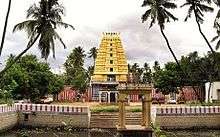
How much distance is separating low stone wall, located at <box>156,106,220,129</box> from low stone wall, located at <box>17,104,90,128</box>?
203 inches

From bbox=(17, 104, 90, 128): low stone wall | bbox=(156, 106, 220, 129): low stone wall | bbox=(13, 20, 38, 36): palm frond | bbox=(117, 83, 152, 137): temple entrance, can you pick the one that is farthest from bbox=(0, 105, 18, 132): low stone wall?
bbox=(156, 106, 220, 129): low stone wall

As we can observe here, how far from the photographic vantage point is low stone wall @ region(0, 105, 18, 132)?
89.5 ft

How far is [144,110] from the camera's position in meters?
24.4

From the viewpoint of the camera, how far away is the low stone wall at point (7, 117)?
27275 mm

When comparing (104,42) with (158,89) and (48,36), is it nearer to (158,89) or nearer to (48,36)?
(158,89)

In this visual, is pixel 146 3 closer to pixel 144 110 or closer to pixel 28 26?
pixel 28 26

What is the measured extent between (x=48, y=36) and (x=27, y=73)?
55.7 ft

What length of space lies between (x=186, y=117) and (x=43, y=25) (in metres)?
11.3

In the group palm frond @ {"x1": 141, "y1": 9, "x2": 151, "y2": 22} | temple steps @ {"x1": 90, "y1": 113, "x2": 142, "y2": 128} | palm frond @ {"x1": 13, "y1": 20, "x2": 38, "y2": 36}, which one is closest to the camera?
palm frond @ {"x1": 13, "y1": 20, "x2": 38, "y2": 36}

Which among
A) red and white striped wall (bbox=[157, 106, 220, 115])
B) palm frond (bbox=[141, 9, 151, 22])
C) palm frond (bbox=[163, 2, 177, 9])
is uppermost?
palm frond (bbox=[163, 2, 177, 9])

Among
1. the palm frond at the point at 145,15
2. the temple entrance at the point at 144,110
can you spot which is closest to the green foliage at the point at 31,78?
the palm frond at the point at 145,15

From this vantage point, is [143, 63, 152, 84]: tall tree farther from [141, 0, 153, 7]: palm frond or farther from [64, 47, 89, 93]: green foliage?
[141, 0, 153, 7]: palm frond

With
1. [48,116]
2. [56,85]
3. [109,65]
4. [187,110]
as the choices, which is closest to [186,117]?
[187,110]

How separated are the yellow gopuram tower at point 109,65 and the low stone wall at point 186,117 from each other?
2948cm
